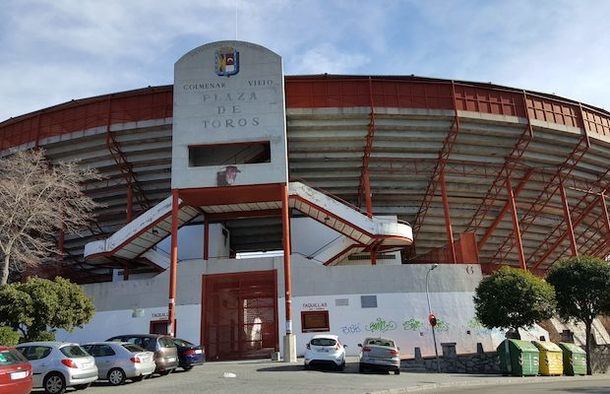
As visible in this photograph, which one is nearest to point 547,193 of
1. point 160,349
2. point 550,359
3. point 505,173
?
point 505,173

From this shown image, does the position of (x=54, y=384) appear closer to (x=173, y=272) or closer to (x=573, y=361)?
(x=173, y=272)

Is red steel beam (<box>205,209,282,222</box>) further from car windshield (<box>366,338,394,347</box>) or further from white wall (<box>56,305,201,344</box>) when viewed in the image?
car windshield (<box>366,338,394,347</box>)

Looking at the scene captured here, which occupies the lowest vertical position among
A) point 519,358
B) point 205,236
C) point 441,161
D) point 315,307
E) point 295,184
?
point 519,358

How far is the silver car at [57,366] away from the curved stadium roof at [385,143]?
65.8 ft

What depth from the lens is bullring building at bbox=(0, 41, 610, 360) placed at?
28141 millimetres

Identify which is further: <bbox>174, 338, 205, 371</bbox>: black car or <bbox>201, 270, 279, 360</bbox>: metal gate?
<bbox>201, 270, 279, 360</bbox>: metal gate

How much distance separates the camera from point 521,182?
3694 centimetres

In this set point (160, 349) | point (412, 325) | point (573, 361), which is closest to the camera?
point (160, 349)

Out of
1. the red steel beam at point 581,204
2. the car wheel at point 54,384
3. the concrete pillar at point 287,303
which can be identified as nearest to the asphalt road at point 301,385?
the car wheel at point 54,384

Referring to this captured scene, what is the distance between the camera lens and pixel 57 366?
13078mm

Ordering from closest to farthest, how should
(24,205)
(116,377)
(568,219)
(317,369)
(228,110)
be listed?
(116,377), (317,369), (24,205), (228,110), (568,219)

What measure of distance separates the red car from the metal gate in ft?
58.2

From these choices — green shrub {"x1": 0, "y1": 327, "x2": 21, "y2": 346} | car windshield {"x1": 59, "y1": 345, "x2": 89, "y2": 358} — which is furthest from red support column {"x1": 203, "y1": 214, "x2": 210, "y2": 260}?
car windshield {"x1": 59, "y1": 345, "x2": 89, "y2": 358}

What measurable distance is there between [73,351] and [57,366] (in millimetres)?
677
